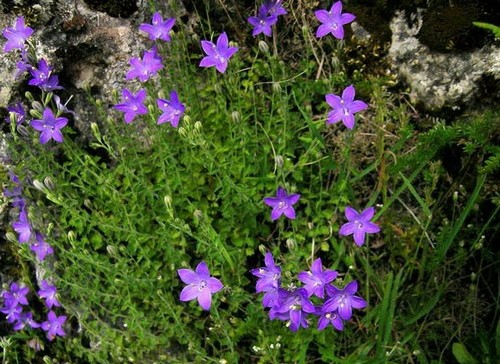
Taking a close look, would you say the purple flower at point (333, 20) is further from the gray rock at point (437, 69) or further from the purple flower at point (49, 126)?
the purple flower at point (49, 126)

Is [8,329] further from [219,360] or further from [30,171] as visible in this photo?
[219,360]

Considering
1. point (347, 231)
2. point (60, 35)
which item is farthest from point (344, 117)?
point (60, 35)

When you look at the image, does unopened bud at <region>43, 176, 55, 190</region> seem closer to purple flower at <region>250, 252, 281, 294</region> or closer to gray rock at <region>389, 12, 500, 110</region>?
purple flower at <region>250, 252, 281, 294</region>

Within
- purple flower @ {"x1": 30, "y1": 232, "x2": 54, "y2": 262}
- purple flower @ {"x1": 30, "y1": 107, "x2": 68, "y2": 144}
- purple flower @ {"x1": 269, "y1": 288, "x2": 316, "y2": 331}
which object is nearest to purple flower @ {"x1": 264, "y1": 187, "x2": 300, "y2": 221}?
purple flower @ {"x1": 269, "y1": 288, "x2": 316, "y2": 331}

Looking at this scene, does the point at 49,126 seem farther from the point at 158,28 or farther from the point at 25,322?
the point at 25,322

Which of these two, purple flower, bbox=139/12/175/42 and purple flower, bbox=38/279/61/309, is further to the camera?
purple flower, bbox=38/279/61/309

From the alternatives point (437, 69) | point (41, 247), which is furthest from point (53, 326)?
point (437, 69)

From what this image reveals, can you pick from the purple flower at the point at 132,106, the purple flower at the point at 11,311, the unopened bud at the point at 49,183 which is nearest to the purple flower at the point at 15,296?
the purple flower at the point at 11,311
